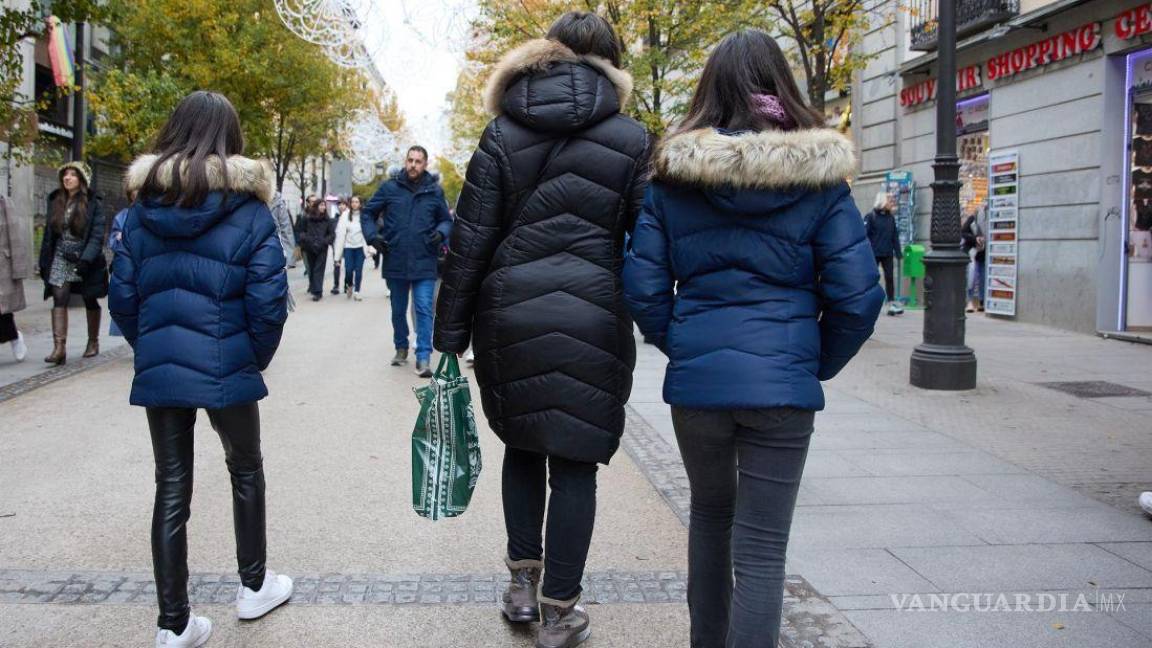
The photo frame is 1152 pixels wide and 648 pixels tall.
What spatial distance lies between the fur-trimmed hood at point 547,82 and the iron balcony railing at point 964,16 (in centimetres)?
1126

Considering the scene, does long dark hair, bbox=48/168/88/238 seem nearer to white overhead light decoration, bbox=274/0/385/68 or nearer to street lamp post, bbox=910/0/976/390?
white overhead light decoration, bbox=274/0/385/68

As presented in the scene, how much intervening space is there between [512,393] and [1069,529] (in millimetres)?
2998

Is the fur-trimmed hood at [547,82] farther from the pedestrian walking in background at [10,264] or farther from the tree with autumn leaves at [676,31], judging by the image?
the tree with autumn leaves at [676,31]

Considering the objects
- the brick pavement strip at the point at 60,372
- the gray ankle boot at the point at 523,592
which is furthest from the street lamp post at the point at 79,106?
the gray ankle boot at the point at 523,592

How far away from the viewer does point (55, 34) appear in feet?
78.9

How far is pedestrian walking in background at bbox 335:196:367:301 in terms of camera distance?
63.9ft

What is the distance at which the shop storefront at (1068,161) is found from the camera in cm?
1290

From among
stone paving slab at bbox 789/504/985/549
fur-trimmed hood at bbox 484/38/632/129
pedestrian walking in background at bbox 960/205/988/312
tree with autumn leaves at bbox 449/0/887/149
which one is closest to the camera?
fur-trimmed hood at bbox 484/38/632/129

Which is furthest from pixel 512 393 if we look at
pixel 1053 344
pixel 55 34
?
pixel 55 34

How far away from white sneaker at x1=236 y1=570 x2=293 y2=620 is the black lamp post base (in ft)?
21.2

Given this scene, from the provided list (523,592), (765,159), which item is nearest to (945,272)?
(523,592)

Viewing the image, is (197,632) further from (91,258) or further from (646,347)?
(646,347)

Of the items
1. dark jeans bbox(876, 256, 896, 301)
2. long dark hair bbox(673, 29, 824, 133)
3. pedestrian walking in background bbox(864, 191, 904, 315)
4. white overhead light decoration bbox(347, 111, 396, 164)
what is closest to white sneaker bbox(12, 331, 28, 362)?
long dark hair bbox(673, 29, 824, 133)

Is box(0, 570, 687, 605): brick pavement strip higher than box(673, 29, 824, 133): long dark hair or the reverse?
the reverse
